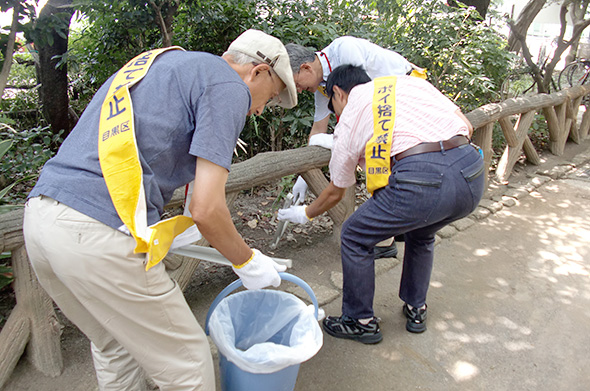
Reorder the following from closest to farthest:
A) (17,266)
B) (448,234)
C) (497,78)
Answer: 1. (17,266)
2. (448,234)
3. (497,78)

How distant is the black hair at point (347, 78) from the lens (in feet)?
7.14

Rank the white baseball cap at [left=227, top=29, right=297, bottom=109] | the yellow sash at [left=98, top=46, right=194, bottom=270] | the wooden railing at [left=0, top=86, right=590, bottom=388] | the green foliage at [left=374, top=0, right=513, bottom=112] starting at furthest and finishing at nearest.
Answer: the green foliage at [left=374, top=0, right=513, bottom=112]
the wooden railing at [left=0, top=86, right=590, bottom=388]
the white baseball cap at [left=227, top=29, right=297, bottom=109]
the yellow sash at [left=98, top=46, right=194, bottom=270]

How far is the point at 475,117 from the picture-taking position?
420 centimetres

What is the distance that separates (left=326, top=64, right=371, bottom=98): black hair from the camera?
2.18 meters

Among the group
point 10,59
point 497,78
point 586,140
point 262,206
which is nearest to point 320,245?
point 262,206

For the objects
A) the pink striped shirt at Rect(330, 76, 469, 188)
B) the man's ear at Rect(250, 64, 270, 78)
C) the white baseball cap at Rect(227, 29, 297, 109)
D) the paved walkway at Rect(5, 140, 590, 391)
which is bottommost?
the paved walkway at Rect(5, 140, 590, 391)

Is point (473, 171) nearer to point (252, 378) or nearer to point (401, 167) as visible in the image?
point (401, 167)

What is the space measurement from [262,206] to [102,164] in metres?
3.03

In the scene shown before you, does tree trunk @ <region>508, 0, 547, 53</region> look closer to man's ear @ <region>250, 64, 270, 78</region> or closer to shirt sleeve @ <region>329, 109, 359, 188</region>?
shirt sleeve @ <region>329, 109, 359, 188</region>

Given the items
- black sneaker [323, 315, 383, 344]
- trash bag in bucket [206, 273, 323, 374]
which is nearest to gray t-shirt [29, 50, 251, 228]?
trash bag in bucket [206, 273, 323, 374]

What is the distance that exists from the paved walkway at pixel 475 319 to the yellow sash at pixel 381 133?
0.96 metres

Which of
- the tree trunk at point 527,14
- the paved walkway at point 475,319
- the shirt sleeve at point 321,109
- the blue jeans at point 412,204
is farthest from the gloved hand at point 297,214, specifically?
the tree trunk at point 527,14

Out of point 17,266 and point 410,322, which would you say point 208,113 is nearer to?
point 17,266

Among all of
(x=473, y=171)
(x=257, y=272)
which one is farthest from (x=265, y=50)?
(x=473, y=171)
